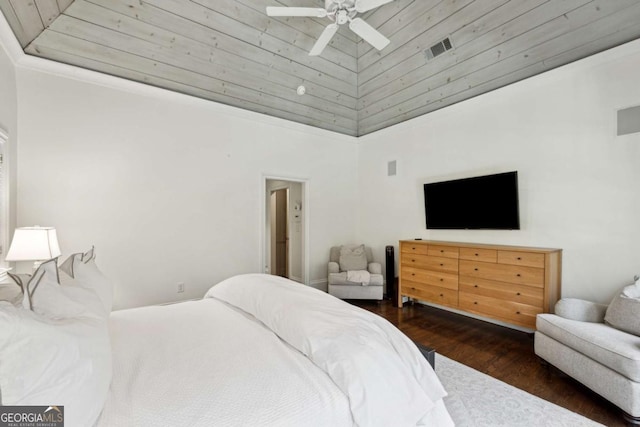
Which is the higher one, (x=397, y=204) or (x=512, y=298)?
(x=397, y=204)

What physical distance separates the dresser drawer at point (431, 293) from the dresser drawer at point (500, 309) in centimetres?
11


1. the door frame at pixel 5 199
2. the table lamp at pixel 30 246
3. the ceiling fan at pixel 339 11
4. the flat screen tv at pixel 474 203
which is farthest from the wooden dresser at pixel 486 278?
the door frame at pixel 5 199

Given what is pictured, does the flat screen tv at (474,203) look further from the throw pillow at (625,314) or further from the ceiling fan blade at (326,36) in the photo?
the ceiling fan blade at (326,36)

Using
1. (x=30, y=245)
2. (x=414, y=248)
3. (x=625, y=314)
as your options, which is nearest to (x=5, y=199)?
(x=30, y=245)

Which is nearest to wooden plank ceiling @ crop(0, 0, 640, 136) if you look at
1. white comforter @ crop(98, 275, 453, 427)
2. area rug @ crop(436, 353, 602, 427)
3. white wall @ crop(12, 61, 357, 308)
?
white wall @ crop(12, 61, 357, 308)

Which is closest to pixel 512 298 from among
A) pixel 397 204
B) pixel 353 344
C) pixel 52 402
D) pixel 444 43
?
pixel 397 204

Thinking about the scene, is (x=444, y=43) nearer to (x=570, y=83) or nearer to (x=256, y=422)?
(x=570, y=83)

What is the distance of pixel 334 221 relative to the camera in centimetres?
523

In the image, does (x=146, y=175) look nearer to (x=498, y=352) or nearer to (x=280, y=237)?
(x=280, y=237)

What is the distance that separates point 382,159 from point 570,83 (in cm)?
257

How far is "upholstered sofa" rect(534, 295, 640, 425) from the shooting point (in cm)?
186

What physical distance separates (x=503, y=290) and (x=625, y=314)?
962mm

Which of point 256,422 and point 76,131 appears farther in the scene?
point 76,131

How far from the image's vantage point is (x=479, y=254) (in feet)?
10.8
